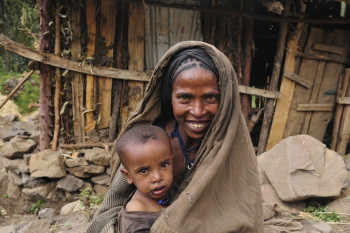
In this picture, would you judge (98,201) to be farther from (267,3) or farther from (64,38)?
(267,3)

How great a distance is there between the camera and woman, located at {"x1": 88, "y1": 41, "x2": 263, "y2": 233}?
1.46 metres

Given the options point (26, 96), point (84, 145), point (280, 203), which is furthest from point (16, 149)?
point (26, 96)

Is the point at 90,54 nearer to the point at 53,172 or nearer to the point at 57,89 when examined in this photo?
the point at 57,89

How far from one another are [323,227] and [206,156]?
2.55 metres

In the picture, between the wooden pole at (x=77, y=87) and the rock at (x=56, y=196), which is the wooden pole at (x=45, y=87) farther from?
the rock at (x=56, y=196)

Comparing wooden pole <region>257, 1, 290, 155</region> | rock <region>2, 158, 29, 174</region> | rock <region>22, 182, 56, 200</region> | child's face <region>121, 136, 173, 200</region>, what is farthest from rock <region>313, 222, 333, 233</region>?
rock <region>2, 158, 29, 174</region>

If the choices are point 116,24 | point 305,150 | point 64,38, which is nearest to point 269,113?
point 305,150

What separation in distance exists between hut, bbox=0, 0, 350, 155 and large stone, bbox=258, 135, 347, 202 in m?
1.11

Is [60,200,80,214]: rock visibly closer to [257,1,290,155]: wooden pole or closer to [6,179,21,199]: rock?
[6,179,21,199]: rock

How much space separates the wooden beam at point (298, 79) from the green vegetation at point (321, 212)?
79.8 inches

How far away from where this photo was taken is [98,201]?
15.9 ft

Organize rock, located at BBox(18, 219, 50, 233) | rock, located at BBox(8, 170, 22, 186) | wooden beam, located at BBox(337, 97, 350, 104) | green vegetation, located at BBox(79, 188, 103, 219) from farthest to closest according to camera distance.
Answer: wooden beam, located at BBox(337, 97, 350, 104) < rock, located at BBox(8, 170, 22, 186) < green vegetation, located at BBox(79, 188, 103, 219) < rock, located at BBox(18, 219, 50, 233)

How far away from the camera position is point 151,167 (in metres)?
1.62

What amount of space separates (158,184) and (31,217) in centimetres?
409
